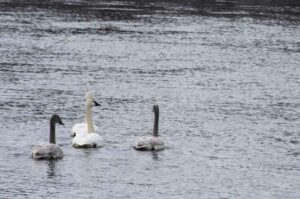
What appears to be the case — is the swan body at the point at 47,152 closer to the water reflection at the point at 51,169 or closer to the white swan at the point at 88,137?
the water reflection at the point at 51,169

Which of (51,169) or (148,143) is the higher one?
(148,143)

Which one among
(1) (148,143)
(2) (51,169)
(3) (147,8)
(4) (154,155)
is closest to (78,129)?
(1) (148,143)

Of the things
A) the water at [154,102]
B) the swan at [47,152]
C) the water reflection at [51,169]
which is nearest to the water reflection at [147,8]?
the water at [154,102]

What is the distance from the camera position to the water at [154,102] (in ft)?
135

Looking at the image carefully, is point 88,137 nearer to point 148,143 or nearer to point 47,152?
point 148,143

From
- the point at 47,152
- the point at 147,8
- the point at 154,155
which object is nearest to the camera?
the point at 47,152

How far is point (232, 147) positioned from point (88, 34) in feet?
201

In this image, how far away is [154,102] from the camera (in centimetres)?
6244

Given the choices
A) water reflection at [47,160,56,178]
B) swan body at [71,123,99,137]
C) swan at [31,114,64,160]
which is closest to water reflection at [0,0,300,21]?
swan body at [71,123,99,137]

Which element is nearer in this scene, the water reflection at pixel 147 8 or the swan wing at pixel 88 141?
the swan wing at pixel 88 141

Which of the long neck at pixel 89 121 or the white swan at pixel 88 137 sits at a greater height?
the long neck at pixel 89 121

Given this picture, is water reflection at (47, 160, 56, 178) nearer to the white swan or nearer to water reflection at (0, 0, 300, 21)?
the white swan

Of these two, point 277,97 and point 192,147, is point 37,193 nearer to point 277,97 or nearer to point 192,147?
point 192,147

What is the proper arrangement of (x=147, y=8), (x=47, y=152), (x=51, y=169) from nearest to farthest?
1. (x=51, y=169)
2. (x=47, y=152)
3. (x=147, y=8)
